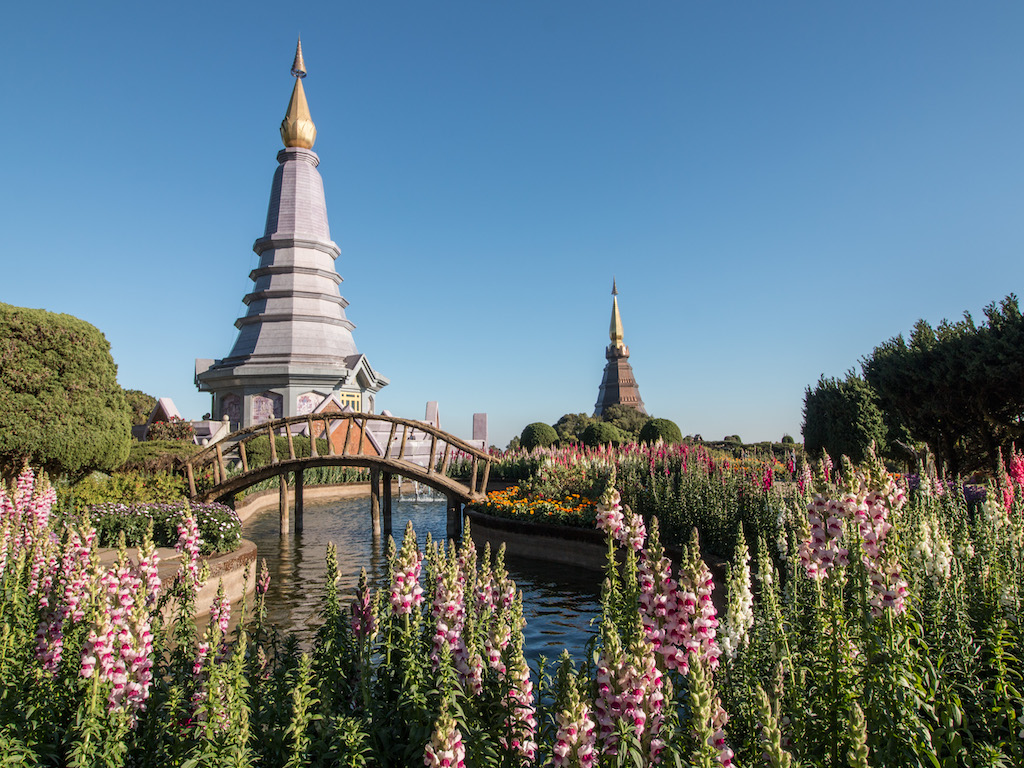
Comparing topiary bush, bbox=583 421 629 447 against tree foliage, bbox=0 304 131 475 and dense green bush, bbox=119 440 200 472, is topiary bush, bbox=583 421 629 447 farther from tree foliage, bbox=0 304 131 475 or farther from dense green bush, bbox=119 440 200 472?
tree foliage, bbox=0 304 131 475

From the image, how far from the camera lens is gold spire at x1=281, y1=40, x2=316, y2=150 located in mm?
41094

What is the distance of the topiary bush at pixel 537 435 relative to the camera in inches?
1490

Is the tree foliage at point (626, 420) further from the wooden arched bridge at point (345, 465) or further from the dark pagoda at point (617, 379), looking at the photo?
the wooden arched bridge at point (345, 465)

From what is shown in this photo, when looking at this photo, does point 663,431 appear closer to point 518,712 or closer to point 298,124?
point 298,124

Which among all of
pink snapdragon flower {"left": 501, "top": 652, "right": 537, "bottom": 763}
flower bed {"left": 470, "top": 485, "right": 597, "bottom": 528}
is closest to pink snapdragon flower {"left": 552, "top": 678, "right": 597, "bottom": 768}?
pink snapdragon flower {"left": 501, "top": 652, "right": 537, "bottom": 763}

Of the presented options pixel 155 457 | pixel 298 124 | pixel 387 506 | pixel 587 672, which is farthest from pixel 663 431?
pixel 587 672

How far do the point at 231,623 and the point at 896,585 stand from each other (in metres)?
9.59

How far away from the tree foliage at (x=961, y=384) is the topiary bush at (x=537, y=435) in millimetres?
18848

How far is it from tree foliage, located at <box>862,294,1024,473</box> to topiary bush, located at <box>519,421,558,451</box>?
18.8 m

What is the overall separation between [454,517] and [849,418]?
46.2ft

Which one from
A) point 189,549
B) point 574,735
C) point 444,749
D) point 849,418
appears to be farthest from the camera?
point 849,418

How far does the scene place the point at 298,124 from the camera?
4112 centimetres

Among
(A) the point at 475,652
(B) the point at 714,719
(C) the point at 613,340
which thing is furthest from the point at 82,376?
(C) the point at 613,340

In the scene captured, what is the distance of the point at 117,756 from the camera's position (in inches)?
152
